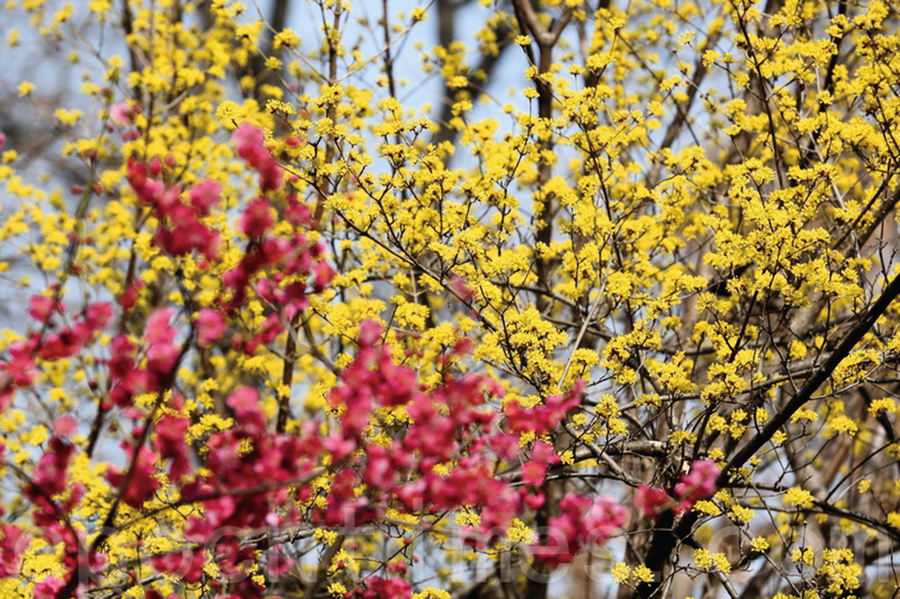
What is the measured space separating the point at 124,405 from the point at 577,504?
1598 millimetres

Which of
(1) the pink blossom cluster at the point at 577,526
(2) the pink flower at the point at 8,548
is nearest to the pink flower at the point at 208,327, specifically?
(2) the pink flower at the point at 8,548

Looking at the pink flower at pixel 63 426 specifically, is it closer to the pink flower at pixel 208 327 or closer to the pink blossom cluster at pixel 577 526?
the pink flower at pixel 208 327

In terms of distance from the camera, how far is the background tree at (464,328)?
8.27 ft

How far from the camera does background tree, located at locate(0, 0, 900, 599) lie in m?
2.52

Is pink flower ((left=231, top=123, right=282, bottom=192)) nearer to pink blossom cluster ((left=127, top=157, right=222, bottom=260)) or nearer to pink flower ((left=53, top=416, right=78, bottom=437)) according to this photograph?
pink blossom cluster ((left=127, top=157, right=222, bottom=260))

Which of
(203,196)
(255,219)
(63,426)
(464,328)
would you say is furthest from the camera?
(464,328)

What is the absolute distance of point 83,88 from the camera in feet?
22.8

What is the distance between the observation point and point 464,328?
4.67 m

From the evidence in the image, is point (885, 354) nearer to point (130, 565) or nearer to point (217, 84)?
point (130, 565)

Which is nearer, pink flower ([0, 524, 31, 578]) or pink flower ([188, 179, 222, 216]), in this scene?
pink flower ([188, 179, 222, 216])

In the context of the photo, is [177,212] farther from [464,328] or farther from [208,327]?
[464,328]

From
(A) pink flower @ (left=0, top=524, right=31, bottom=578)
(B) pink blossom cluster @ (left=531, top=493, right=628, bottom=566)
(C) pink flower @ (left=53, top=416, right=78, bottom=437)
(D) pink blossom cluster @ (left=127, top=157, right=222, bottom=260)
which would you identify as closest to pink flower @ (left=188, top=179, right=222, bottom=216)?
(D) pink blossom cluster @ (left=127, top=157, right=222, bottom=260)

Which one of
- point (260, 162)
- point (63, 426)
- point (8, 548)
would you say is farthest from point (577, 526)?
point (8, 548)

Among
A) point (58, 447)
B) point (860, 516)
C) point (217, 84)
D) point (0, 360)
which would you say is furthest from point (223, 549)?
point (217, 84)
